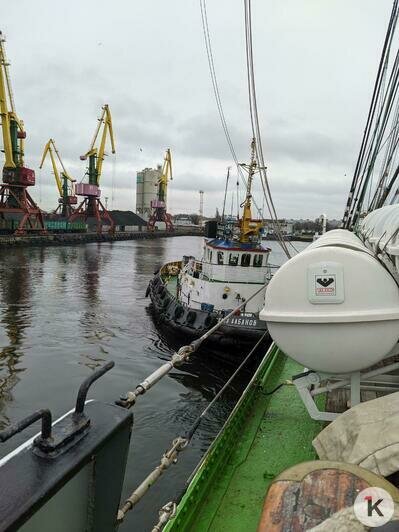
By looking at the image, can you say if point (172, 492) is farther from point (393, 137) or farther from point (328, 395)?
point (393, 137)

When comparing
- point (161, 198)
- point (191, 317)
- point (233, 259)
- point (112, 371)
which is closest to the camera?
point (112, 371)

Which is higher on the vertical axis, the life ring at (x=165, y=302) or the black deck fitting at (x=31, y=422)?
the black deck fitting at (x=31, y=422)

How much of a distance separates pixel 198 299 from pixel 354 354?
1354 centimetres

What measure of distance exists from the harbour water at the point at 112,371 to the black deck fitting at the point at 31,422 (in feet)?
20.9

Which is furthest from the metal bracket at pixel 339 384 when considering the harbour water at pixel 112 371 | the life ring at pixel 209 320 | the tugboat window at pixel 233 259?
the tugboat window at pixel 233 259

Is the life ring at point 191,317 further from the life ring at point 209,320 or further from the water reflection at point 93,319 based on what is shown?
the water reflection at point 93,319


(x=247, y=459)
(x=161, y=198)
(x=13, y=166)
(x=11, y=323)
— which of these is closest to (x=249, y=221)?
(x=11, y=323)

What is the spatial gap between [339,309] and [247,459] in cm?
209

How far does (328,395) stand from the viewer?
562 cm

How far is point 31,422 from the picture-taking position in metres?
1.79

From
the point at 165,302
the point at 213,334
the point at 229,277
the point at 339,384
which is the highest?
the point at 339,384

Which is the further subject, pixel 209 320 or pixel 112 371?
pixel 209 320

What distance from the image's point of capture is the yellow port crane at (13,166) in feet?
178

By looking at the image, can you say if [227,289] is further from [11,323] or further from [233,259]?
[11,323]
